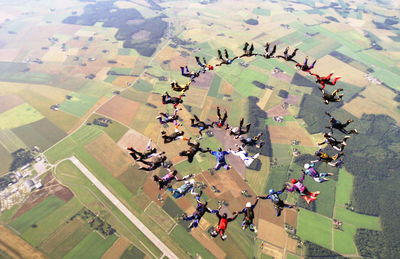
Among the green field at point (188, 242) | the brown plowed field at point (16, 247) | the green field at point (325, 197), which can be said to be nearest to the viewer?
the brown plowed field at point (16, 247)

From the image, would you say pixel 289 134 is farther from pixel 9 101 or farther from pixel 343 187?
pixel 9 101

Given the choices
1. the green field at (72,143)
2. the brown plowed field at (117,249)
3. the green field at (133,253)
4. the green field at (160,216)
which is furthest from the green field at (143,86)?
the green field at (133,253)

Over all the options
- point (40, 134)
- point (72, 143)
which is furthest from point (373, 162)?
point (40, 134)

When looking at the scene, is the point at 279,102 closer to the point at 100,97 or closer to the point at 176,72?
the point at 176,72

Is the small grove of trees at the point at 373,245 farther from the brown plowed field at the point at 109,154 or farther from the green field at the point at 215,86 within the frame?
the green field at the point at 215,86

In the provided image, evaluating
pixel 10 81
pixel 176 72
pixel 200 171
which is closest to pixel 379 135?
pixel 200 171
